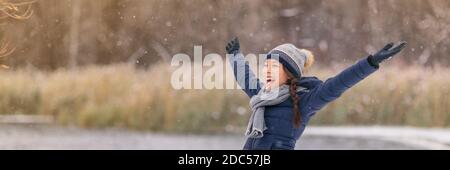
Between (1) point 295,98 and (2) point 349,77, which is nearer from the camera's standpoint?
(2) point 349,77

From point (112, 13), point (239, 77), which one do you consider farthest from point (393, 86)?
point (239, 77)

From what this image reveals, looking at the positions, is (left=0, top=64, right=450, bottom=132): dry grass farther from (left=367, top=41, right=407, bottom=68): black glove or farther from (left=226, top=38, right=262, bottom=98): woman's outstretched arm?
(left=367, top=41, right=407, bottom=68): black glove

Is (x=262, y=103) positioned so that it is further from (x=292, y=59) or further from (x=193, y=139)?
(x=193, y=139)

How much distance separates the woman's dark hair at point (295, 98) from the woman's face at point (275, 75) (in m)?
0.02

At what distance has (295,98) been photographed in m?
2.44

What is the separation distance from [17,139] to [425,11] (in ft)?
10.1

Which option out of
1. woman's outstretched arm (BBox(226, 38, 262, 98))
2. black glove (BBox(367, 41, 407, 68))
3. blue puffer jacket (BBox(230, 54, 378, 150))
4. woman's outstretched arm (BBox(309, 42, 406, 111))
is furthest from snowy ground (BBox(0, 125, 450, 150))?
black glove (BBox(367, 41, 407, 68))

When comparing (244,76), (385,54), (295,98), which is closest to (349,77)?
(385,54)

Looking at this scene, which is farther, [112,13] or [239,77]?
[112,13]

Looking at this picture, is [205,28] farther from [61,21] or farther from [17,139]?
[17,139]

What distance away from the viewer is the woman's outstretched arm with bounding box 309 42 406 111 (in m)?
2.19

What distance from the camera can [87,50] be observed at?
15.8 ft

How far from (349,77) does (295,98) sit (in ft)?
0.86

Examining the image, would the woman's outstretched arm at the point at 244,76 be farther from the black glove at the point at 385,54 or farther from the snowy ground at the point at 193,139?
the snowy ground at the point at 193,139
